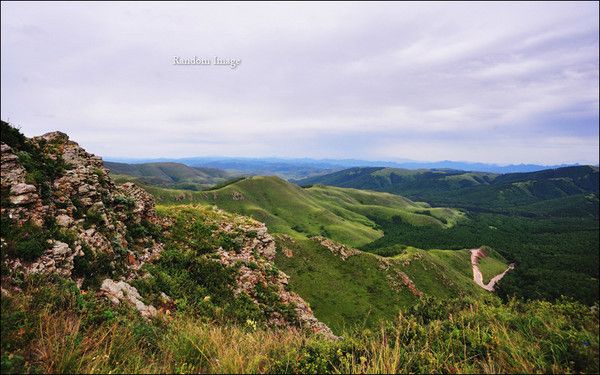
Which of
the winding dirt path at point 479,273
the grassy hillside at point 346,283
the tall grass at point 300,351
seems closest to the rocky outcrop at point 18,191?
the tall grass at point 300,351

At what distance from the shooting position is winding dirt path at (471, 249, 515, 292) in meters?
129

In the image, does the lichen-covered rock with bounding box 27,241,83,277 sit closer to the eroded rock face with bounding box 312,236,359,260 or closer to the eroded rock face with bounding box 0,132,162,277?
the eroded rock face with bounding box 0,132,162,277

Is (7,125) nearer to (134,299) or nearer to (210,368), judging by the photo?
(134,299)

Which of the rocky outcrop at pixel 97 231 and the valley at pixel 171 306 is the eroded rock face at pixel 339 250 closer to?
the valley at pixel 171 306

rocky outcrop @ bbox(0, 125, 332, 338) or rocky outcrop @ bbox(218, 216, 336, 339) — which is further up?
rocky outcrop @ bbox(0, 125, 332, 338)

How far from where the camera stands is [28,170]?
12102mm

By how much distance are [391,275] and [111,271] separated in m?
64.3

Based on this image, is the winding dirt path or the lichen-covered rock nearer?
the lichen-covered rock

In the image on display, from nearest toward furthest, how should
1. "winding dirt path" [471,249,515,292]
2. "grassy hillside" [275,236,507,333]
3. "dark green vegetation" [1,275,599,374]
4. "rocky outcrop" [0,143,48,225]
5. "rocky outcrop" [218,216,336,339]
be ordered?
"dark green vegetation" [1,275,599,374] < "rocky outcrop" [0,143,48,225] < "rocky outcrop" [218,216,336,339] < "grassy hillside" [275,236,507,333] < "winding dirt path" [471,249,515,292]

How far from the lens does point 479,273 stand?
14075cm

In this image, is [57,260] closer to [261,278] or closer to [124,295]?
[124,295]

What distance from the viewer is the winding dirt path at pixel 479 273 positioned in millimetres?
129475

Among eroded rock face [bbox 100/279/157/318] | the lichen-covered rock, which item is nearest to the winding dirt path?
eroded rock face [bbox 100/279/157/318]

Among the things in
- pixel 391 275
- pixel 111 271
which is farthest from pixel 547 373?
pixel 391 275
